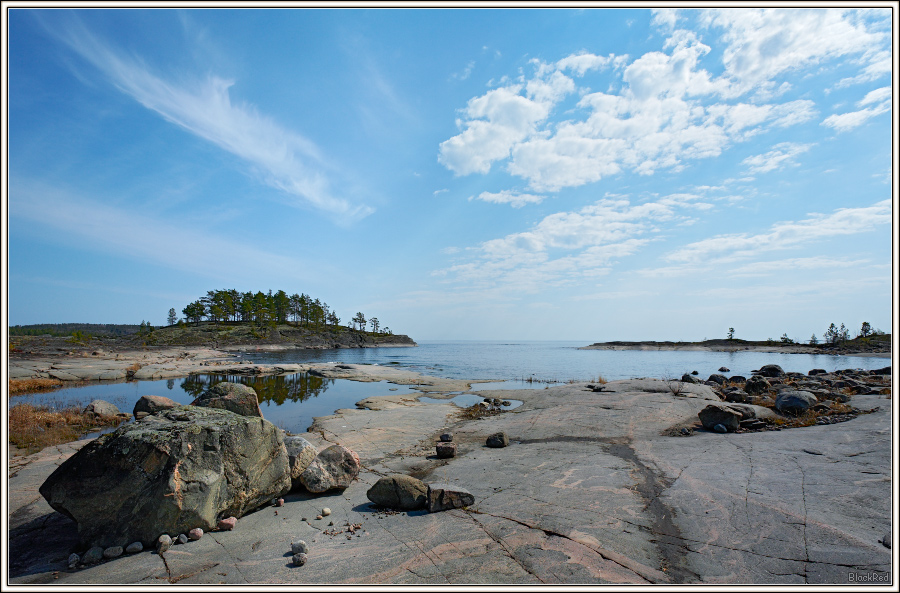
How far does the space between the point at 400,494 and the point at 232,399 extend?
6091 mm

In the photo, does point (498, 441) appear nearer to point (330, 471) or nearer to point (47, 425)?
point (330, 471)

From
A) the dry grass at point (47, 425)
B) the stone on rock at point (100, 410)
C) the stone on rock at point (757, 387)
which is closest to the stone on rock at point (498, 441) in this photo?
the dry grass at point (47, 425)

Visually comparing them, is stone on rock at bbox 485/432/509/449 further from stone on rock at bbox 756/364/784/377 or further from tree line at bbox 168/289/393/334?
tree line at bbox 168/289/393/334

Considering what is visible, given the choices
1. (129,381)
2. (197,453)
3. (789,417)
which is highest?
(197,453)

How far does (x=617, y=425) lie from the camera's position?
15.7 meters

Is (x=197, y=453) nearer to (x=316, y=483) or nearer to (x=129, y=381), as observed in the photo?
(x=316, y=483)

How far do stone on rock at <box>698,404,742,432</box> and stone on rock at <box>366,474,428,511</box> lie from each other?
1221 centimetres

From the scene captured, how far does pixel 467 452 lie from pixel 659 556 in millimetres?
7965

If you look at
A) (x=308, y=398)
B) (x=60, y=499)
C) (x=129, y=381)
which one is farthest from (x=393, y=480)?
(x=129, y=381)

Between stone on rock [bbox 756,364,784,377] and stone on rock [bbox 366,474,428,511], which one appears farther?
stone on rock [bbox 756,364,784,377]

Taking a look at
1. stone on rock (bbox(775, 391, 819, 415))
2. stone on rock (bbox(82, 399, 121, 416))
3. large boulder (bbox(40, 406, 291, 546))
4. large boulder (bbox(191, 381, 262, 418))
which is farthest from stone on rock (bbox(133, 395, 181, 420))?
stone on rock (bbox(775, 391, 819, 415))

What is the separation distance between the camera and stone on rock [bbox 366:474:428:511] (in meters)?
7.79

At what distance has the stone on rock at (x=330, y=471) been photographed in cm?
883

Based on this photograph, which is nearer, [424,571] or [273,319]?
[424,571]
